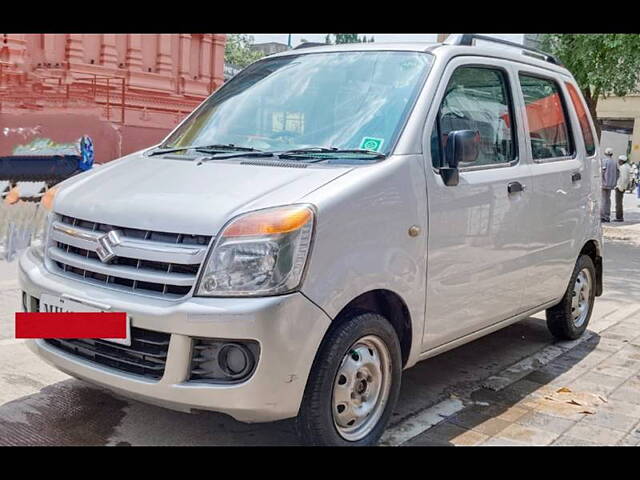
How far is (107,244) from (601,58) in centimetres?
Answer: 1228

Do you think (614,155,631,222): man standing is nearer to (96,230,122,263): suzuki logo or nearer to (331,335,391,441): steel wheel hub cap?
(331,335,391,441): steel wheel hub cap

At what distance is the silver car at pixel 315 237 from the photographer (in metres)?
2.88

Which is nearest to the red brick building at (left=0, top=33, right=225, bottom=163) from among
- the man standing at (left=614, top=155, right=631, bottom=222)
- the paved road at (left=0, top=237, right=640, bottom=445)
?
the paved road at (left=0, top=237, right=640, bottom=445)

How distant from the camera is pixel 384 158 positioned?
343 cm

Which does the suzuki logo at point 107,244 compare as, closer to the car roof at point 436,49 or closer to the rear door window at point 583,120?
the car roof at point 436,49

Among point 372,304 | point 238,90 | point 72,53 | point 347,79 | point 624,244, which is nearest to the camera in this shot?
point 372,304

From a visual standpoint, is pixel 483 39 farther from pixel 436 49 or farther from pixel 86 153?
pixel 86 153

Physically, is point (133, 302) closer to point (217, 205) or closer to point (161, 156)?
Result: point (217, 205)

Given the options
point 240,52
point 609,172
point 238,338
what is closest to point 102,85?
point 238,338

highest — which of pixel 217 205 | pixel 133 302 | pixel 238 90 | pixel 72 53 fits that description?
pixel 72 53

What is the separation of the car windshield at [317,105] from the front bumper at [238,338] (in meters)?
1.06

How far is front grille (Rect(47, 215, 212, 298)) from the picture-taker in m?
2.91

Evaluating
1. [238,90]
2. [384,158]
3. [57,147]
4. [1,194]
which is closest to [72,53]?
[57,147]

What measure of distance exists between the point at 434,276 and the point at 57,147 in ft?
27.6
